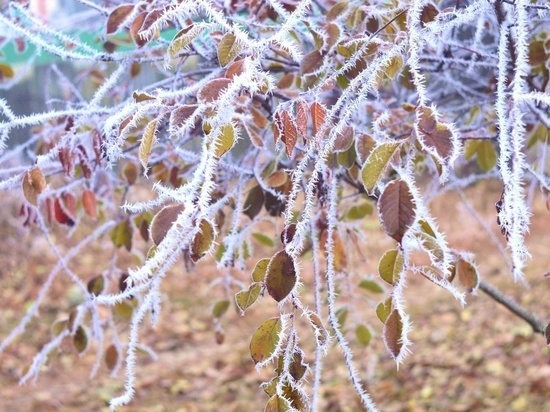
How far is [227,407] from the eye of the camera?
3.28 metres

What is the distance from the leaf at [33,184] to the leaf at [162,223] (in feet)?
1.17

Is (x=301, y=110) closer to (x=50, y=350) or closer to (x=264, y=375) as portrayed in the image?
(x=50, y=350)

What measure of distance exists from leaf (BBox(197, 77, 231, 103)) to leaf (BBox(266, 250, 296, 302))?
0.22 meters

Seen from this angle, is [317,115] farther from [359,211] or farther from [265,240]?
[265,240]

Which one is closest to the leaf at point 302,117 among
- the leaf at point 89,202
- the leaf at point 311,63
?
the leaf at point 311,63

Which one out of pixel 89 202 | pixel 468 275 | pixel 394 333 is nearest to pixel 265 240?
pixel 89 202

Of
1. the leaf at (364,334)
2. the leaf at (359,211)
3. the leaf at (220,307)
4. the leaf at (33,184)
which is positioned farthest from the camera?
the leaf at (364,334)

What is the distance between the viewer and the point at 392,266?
0.74 metres

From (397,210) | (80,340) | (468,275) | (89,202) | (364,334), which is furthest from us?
(364,334)

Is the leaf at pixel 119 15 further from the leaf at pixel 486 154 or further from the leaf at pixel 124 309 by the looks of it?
the leaf at pixel 486 154

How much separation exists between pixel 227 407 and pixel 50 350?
1942mm

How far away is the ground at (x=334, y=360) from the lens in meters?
2.86

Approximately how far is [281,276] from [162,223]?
161mm

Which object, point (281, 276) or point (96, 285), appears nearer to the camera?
point (281, 276)
